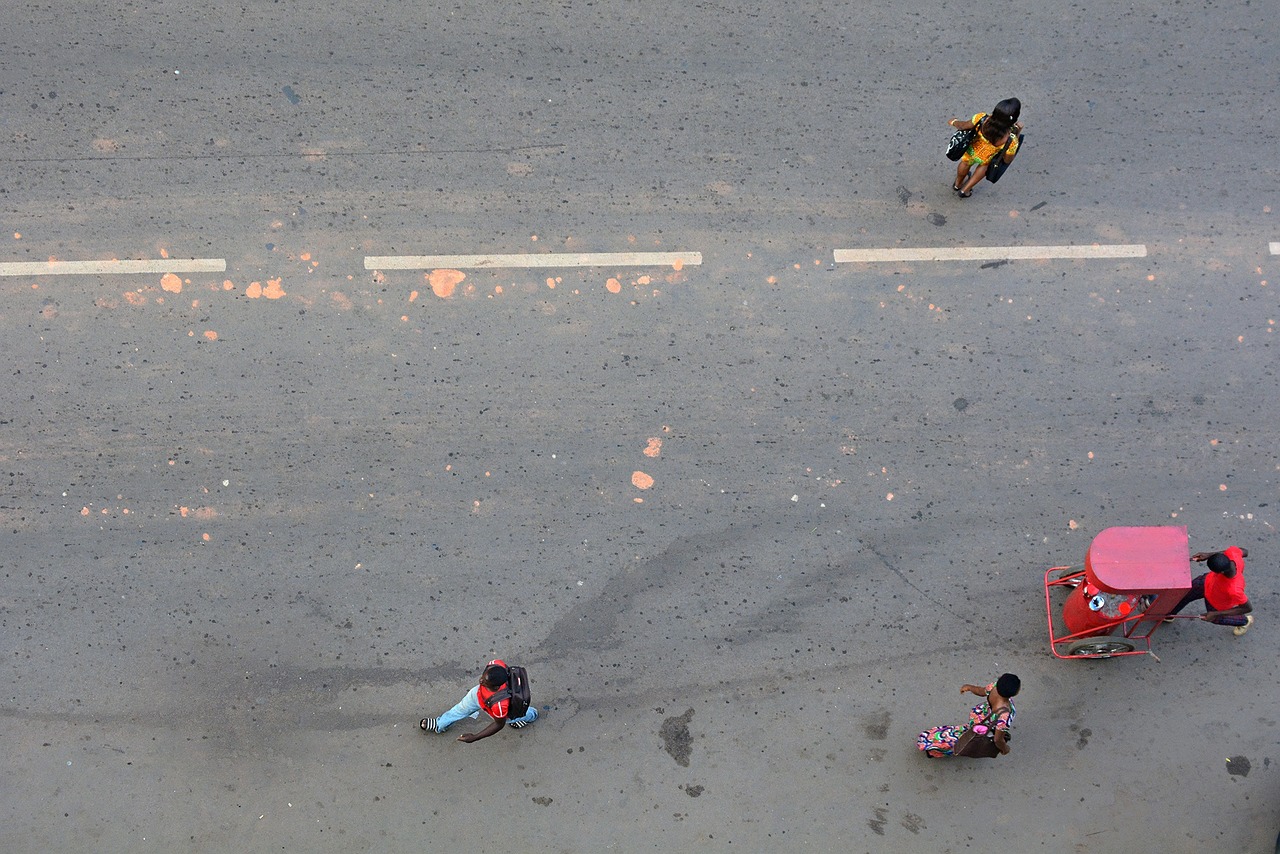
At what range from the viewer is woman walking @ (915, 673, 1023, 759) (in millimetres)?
6367

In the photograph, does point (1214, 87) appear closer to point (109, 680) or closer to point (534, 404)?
point (534, 404)

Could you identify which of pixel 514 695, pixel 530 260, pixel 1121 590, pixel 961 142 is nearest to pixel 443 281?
pixel 530 260

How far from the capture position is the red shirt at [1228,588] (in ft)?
22.4

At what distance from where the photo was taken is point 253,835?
703 centimetres

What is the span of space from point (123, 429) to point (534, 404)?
3206 mm

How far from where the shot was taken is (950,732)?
6.88m

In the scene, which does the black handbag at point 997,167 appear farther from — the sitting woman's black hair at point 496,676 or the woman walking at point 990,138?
the sitting woman's black hair at point 496,676

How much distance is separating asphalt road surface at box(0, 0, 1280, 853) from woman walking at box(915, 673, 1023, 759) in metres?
0.32

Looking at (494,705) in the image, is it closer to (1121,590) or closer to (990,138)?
(1121,590)

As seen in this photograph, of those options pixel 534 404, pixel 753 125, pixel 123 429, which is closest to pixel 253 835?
pixel 123 429

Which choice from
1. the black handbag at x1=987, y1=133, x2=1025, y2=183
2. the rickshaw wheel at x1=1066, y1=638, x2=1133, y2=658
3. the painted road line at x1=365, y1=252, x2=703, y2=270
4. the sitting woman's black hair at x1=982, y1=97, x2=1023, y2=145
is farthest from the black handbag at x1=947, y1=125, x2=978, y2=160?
the rickshaw wheel at x1=1066, y1=638, x2=1133, y2=658

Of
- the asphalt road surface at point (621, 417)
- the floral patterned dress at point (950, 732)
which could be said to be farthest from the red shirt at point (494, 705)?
the floral patterned dress at point (950, 732)

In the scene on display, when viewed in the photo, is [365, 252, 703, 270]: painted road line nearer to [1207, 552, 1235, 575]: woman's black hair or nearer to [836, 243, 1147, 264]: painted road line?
[836, 243, 1147, 264]: painted road line

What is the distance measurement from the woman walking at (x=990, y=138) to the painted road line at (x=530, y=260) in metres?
2.28
